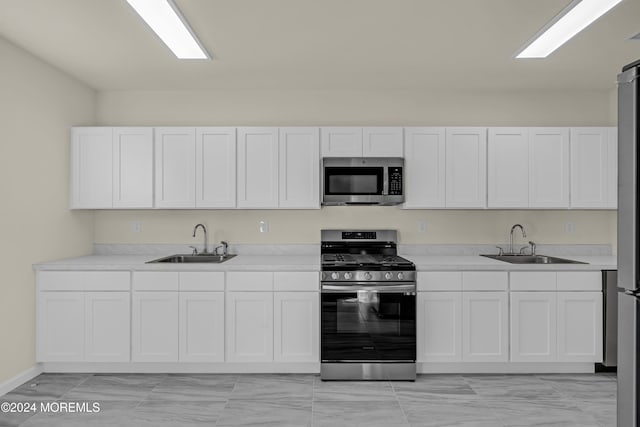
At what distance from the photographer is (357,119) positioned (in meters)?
4.65

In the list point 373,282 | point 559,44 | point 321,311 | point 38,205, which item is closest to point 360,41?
point 559,44

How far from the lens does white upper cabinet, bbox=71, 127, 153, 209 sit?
426 centimetres

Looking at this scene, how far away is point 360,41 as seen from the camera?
131 inches

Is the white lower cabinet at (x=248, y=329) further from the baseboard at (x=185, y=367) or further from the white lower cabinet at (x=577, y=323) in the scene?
the white lower cabinet at (x=577, y=323)

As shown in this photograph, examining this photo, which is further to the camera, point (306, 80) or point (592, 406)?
point (306, 80)

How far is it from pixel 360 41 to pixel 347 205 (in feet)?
5.16

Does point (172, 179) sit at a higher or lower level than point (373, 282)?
higher

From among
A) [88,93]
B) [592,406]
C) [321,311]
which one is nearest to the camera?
[592,406]

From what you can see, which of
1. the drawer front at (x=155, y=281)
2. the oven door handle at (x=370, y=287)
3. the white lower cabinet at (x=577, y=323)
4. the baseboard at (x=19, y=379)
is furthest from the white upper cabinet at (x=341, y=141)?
the baseboard at (x=19, y=379)

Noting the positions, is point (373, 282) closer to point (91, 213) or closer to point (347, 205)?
point (347, 205)

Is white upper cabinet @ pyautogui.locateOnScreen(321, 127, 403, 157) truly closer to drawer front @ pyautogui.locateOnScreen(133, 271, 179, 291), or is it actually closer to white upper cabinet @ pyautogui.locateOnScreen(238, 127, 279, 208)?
white upper cabinet @ pyautogui.locateOnScreen(238, 127, 279, 208)

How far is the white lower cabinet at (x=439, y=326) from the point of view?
3.88 m

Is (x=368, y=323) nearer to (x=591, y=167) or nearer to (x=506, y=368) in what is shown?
(x=506, y=368)

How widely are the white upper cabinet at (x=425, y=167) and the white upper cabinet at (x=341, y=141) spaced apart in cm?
45
